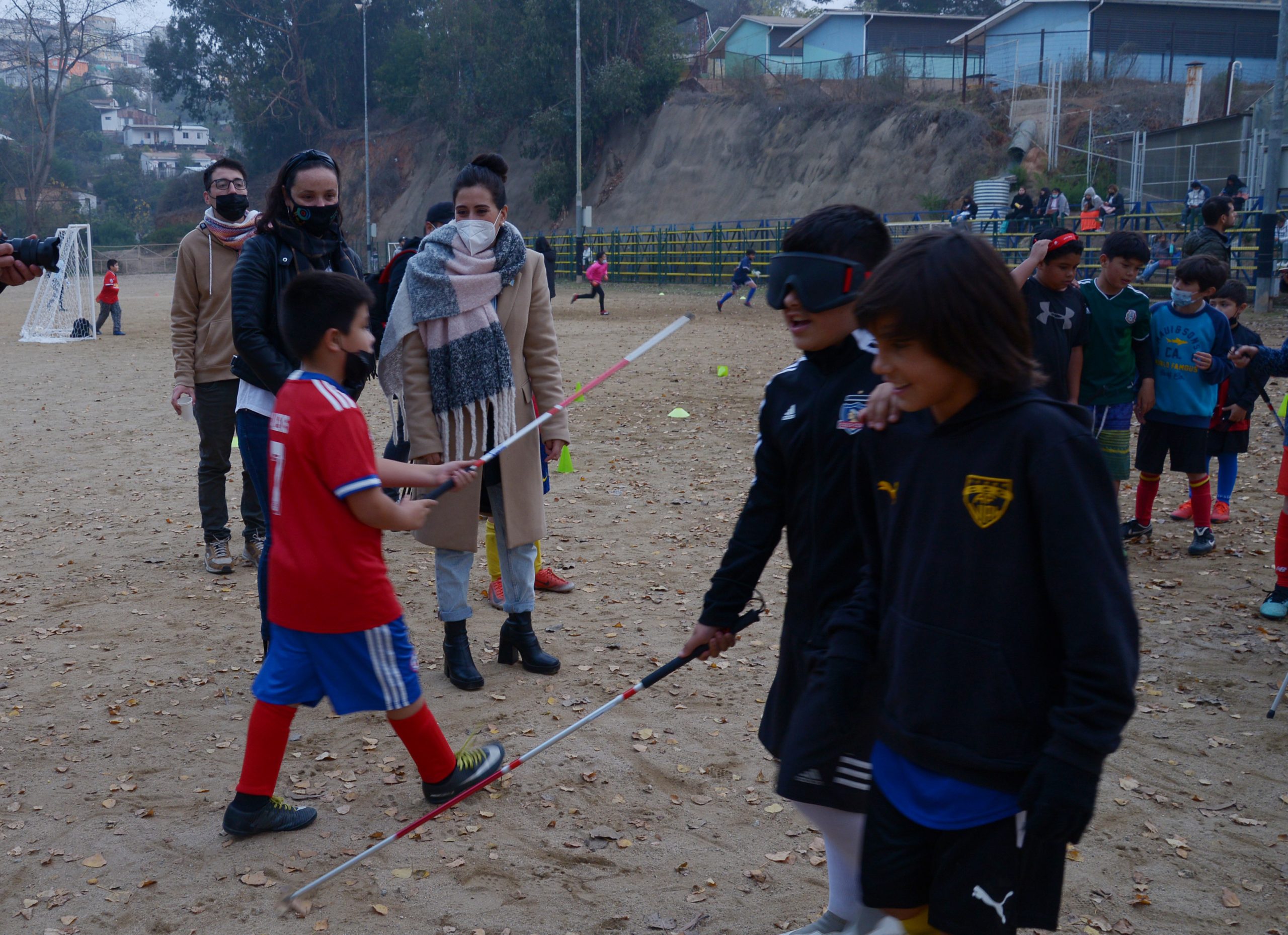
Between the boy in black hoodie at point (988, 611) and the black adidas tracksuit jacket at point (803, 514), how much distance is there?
0.30m

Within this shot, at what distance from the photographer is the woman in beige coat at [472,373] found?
410cm

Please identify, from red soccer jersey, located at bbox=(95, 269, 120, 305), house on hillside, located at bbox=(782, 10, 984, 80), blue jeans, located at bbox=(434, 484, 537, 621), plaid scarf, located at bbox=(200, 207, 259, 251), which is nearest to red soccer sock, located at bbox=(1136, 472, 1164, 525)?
blue jeans, located at bbox=(434, 484, 537, 621)

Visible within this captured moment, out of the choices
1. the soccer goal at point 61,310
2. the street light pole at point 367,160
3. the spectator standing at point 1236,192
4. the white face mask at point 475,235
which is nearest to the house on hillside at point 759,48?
the street light pole at point 367,160

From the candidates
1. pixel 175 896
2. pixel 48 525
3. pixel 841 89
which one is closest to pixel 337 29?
pixel 841 89

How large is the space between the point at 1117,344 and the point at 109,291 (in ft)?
67.7

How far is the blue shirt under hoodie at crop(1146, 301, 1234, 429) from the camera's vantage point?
6.04m

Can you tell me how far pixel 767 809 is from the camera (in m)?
3.45

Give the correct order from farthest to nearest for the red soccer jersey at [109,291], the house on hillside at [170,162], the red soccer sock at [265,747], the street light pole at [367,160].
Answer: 1. the house on hillside at [170,162]
2. the street light pole at [367,160]
3. the red soccer jersey at [109,291]
4. the red soccer sock at [265,747]

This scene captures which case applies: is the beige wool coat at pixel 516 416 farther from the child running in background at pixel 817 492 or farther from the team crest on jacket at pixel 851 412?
the team crest on jacket at pixel 851 412

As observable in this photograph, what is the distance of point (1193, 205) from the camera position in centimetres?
2062

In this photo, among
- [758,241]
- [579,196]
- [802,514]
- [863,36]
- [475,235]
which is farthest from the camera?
[863,36]

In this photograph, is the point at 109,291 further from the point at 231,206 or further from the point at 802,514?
the point at 802,514

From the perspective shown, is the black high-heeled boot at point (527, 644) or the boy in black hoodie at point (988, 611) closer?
the boy in black hoodie at point (988, 611)

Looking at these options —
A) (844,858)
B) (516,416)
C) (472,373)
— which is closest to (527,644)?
(516,416)
